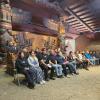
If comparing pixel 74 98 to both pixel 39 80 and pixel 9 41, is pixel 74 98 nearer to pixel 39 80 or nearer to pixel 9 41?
pixel 39 80

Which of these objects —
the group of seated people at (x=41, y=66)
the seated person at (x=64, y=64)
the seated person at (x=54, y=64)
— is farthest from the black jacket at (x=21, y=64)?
the seated person at (x=64, y=64)

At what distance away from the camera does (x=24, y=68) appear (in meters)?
5.25

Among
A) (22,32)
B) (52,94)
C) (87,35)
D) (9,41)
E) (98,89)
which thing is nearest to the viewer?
(52,94)

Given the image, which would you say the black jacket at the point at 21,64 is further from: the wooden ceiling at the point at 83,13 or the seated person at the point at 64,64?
the wooden ceiling at the point at 83,13

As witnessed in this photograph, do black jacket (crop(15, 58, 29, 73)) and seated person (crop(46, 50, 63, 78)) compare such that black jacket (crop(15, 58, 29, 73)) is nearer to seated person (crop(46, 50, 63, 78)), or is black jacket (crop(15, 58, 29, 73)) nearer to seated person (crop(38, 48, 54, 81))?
seated person (crop(38, 48, 54, 81))

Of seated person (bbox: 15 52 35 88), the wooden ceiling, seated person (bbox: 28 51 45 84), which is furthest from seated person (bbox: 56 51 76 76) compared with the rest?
the wooden ceiling

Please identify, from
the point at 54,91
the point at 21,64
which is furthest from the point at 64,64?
the point at 54,91

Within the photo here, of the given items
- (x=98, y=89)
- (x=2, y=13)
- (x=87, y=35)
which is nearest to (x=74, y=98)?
(x=98, y=89)

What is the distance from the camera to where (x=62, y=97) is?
13.6 ft

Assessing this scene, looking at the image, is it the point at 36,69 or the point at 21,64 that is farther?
the point at 21,64

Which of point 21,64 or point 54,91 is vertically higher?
point 21,64

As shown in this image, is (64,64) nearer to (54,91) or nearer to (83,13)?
(54,91)

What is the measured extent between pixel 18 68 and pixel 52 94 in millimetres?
1505

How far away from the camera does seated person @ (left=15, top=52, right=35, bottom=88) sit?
4.99m
